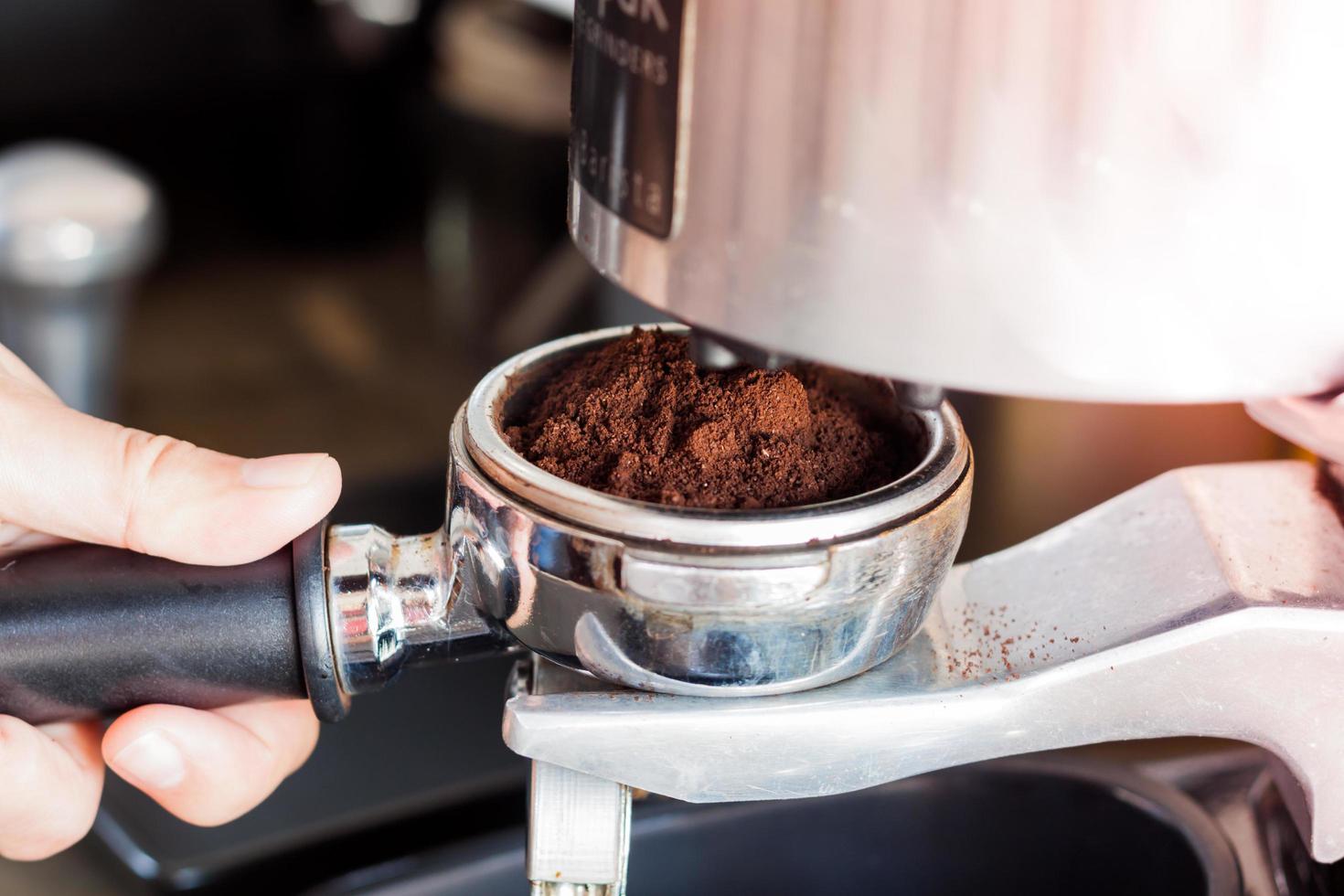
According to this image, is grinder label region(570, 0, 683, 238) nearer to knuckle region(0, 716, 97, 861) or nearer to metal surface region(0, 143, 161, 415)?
knuckle region(0, 716, 97, 861)

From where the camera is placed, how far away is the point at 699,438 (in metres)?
0.40

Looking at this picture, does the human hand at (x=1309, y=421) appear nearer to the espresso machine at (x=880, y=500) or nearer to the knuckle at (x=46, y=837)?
the espresso machine at (x=880, y=500)

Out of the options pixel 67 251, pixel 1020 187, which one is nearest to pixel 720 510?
pixel 1020 187

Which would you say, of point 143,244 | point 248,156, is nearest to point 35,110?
point 248,156

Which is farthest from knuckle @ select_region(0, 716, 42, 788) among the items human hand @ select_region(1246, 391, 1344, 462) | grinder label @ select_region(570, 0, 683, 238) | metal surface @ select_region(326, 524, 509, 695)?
human hand @ select_region(1246, 391, 1344, 462)

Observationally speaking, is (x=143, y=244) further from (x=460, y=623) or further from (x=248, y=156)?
(x=248, y=156)

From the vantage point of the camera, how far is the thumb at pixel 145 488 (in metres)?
0.47

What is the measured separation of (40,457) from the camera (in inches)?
19.9

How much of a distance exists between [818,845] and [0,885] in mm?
454

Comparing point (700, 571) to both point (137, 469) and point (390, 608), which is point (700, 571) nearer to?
point (390, 608)

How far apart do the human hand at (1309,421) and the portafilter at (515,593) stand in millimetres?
118

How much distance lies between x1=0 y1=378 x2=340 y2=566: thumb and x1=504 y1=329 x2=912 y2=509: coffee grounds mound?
10cm

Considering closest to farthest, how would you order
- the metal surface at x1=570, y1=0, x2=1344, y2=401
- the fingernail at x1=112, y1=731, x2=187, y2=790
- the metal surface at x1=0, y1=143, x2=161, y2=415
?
the metal surface at x1=570, y1=0, x2=1344, y2=401 → the fingernail at x1=112, y1=731, x2=187, y2=790 → the metal surface at x1=0, y1=143, x2=161, y2=415

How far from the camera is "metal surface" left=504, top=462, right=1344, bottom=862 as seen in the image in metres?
0.40
